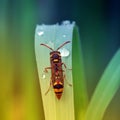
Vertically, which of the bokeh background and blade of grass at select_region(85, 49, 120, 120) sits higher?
the bokeh background

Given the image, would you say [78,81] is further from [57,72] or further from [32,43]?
[32,43]

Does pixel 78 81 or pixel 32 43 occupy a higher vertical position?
pixel 32 43

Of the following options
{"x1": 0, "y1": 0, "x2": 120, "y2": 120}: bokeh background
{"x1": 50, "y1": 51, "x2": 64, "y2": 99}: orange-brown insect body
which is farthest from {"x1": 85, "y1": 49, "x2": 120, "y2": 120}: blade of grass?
{"x1": 50, "y1": 51, "x2": 64, "y2": 99}: orange-brown insect body

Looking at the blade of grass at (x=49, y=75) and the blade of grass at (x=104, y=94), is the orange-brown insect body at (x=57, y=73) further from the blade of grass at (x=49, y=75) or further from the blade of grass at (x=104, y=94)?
the blade of grass at (x=104, y=94)

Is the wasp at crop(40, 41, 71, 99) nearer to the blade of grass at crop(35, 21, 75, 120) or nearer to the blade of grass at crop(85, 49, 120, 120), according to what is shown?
the blade of grass at crop(35, 21, 75, 120)

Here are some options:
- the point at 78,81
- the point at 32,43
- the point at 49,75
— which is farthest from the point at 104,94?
the point at 32,43

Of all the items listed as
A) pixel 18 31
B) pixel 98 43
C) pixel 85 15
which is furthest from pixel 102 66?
pixel 18 31
